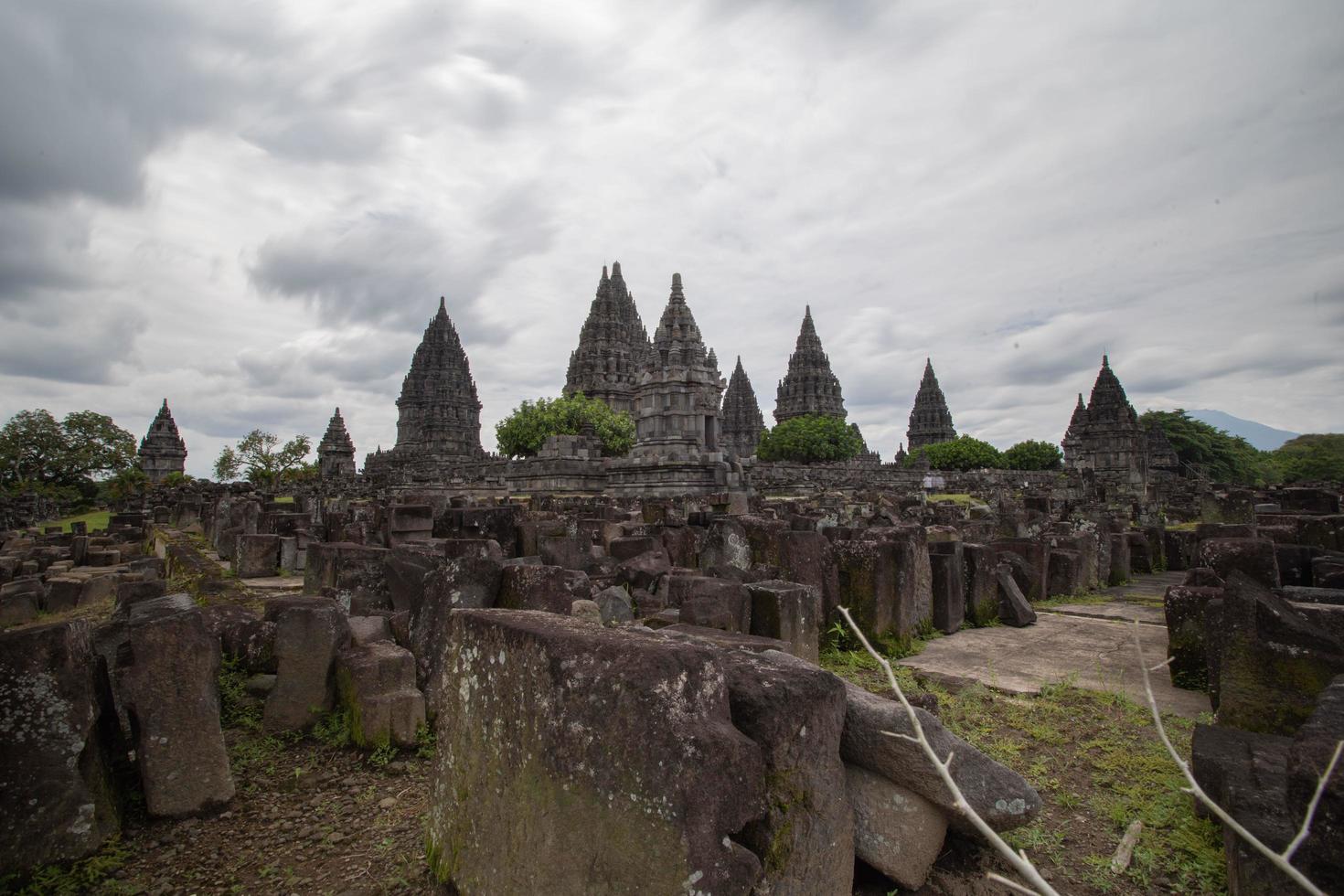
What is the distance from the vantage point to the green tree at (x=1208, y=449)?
59.0 metres

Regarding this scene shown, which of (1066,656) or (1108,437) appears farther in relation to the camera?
(1108,437)

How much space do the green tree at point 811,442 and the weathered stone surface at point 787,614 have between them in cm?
5299

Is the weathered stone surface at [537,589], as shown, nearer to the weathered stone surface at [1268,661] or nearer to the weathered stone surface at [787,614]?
the weathered stone surface at [787,614]

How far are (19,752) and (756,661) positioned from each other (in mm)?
2900

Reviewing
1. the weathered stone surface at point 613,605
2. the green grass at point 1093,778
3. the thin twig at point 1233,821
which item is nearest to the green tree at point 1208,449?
the green grass at point 1093,778

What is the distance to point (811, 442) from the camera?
5741 centimetres

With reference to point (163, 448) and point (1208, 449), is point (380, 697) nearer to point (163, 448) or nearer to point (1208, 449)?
point (163, 448)

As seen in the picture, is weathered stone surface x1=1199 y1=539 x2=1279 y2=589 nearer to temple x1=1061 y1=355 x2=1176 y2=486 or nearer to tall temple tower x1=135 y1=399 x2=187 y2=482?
temple x1=1061 y1=355 x2=1176 y2=486

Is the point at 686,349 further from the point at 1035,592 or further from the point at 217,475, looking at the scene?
the point at 217,475

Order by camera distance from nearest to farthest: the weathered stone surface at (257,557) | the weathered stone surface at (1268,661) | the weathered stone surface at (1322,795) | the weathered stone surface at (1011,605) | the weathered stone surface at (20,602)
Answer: the weathered stone surface at (1322,795), the weathered stone surface at (1268,661), the weathered stone surface at (1011,605), the weathered stone surface at (20,602), the weathered stone surface at (257,557)

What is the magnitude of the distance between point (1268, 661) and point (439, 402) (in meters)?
66.3

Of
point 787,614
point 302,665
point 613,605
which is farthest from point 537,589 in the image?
point 787,614

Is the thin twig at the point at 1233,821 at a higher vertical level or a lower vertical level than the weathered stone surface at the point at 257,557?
higher

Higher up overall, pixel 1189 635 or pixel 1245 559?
pixel 1245 559
